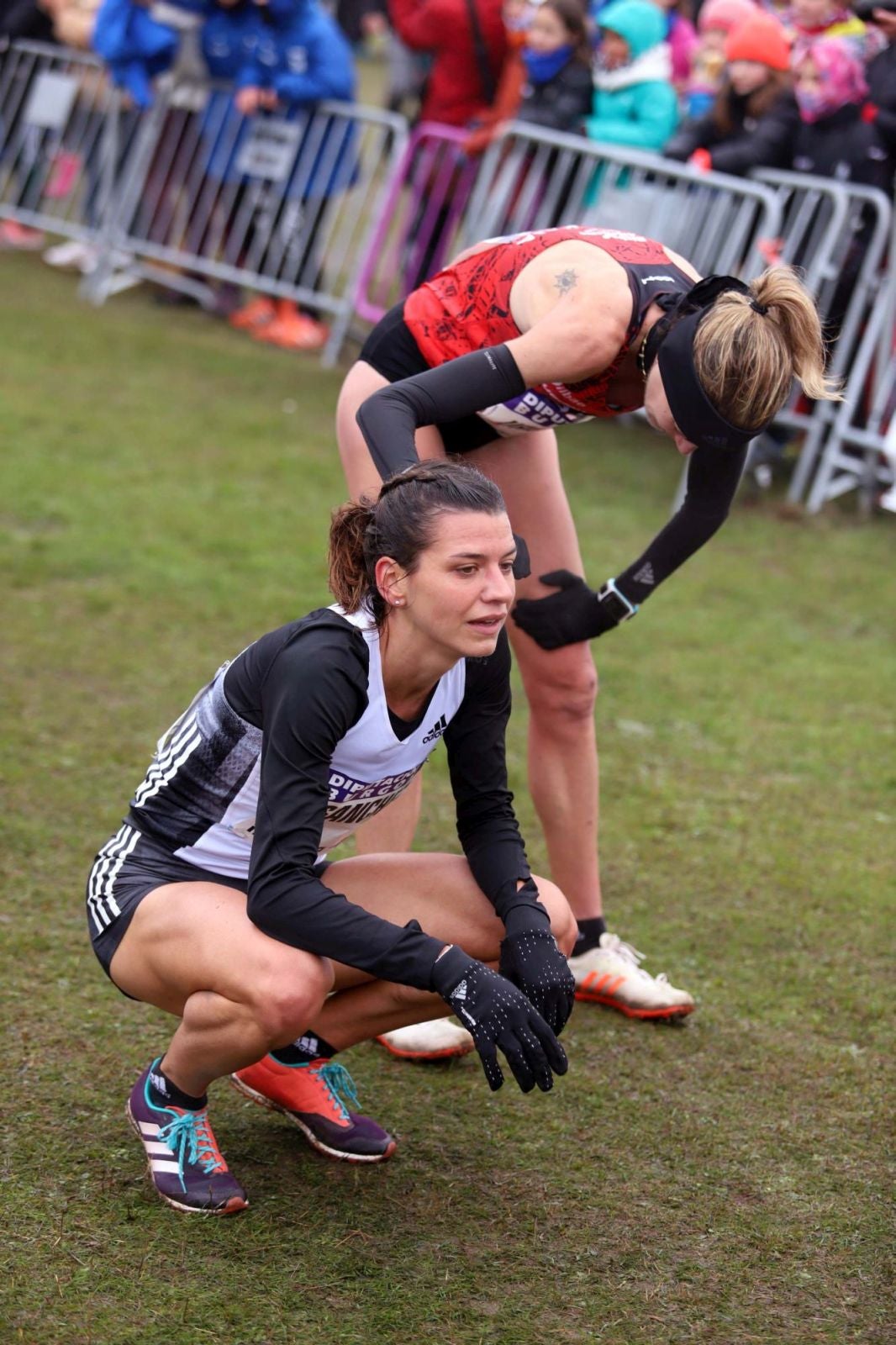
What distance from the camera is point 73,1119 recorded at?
3.13 meters

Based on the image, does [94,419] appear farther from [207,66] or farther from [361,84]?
[361,84]

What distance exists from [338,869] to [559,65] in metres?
6.88

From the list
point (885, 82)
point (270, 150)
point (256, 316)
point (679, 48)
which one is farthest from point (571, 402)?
point (679, 48)

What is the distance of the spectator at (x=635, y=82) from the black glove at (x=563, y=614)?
18.9ft

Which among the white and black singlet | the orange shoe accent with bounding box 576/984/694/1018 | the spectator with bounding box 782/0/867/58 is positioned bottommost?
the orange shoe accent with bounding box 576/984/694/1018

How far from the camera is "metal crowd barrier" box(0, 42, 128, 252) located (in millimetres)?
11078

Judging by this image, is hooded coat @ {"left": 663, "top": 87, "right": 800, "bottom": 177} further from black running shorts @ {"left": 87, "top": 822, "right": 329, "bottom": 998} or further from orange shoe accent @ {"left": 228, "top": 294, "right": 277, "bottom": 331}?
black running shorts @ {"left": 87, "top": 822, "right": 329, "bottom": 998}

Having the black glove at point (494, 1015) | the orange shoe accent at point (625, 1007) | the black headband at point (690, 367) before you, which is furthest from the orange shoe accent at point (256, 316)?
the black glove at point (494, 1015)

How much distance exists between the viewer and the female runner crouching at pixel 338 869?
2689 millimetres

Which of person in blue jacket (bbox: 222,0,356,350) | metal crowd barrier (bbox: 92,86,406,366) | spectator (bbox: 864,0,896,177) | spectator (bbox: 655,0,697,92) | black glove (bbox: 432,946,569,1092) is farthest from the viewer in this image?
spectator (bbox: 655,0,697,92)

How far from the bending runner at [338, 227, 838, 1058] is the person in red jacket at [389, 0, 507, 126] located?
647cm

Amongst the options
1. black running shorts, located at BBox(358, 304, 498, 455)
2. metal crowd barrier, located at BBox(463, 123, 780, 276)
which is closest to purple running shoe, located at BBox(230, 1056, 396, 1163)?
black running shorts, located at BBox(358, 304, 498, 455)

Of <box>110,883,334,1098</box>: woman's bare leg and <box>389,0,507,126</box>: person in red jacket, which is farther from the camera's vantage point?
<box>389,0,507,126</box>: person in red jacket

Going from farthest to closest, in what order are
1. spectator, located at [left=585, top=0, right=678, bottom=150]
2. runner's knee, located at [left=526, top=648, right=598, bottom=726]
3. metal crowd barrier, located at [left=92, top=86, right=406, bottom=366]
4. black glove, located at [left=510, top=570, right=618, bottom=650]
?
metal crowd barrier, located at [left=92, top=86, right=406, bottom=366]
spectator, located at [left=585, top=0, right=678, bottom=150]
runner's knee, located at [left=526, top=648, right=598, bottom=726]
black glove, located at [left=510, top=570, right=618, bottom=650]
